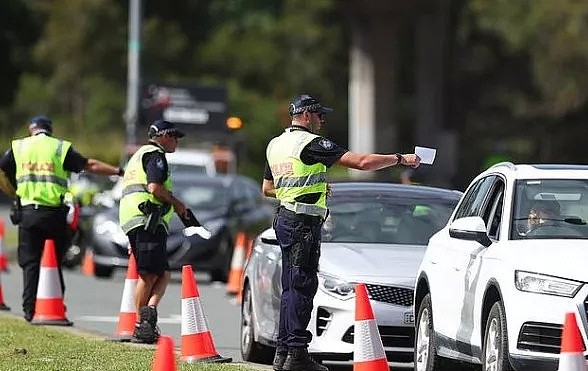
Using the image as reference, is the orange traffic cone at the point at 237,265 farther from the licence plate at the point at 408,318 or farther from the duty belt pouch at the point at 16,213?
the licence plate at the point at 408,318

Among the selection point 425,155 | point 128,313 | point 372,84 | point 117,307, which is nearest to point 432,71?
point 372,84

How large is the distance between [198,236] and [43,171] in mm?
8044

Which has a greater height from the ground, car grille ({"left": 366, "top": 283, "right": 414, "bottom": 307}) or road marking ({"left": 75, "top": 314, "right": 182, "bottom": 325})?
car grille ({"left": 366, "top": 283, "right": 414, "bottom": 307})

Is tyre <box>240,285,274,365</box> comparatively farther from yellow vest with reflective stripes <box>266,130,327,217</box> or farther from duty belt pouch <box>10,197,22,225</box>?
duty belt pouch <box>10,197,22,225</box>

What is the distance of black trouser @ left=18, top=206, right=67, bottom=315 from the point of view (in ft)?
54.6

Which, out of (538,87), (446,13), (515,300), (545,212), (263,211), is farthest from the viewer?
(538,87)

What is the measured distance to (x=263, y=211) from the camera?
2905 centimetres

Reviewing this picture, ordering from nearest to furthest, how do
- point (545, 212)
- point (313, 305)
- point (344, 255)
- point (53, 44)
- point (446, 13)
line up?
point (545, 212) → point (313, 305) → point (344, 255) → point (446, 13) → point (53, 44)

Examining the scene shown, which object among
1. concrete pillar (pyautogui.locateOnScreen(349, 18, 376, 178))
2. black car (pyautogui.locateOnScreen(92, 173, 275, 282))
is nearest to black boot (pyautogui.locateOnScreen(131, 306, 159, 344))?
black car (pyautogui.locateOnScreen(92, 173, 275, 282))

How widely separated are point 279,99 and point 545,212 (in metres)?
63.7

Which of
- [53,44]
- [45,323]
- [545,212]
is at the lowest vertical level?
[45,323]

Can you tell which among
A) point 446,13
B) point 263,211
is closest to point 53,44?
point 446,13

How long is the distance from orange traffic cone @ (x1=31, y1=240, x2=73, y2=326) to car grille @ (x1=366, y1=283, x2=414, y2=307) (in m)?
4.44

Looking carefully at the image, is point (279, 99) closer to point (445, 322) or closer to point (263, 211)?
point (263, 211)
